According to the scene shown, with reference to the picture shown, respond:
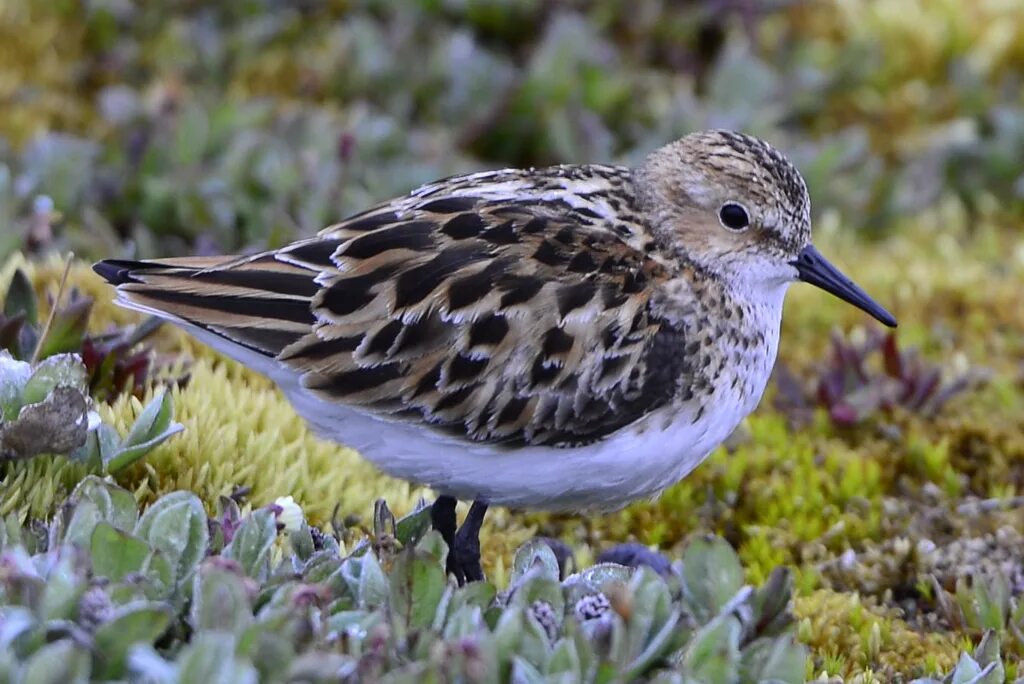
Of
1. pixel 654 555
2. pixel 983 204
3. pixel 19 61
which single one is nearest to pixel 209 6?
pixel 19 61

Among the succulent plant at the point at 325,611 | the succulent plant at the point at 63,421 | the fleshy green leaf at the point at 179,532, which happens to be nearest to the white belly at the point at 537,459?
the succulent plant at the point at 325,611

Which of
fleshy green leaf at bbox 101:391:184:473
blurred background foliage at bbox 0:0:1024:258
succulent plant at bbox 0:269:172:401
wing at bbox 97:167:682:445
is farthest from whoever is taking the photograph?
blurred background foliage at bbox 0:0:1024:258

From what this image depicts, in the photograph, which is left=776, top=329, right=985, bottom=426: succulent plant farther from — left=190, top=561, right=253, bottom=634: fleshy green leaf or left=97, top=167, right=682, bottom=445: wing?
left=190, top=561, right=253, bottom=634: fleshy green leaf

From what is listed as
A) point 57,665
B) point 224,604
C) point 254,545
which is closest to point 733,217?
point 254,545

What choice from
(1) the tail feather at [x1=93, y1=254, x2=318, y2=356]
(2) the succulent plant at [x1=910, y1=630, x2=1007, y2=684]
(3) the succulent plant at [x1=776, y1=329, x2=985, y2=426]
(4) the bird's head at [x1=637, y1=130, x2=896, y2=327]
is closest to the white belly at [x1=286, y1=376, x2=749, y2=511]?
(1) the tail feather at [x1=93, y1=254, x2=318, y2=356]

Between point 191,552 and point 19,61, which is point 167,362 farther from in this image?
point 19,61

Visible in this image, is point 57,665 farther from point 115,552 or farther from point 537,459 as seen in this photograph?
point 537,459
